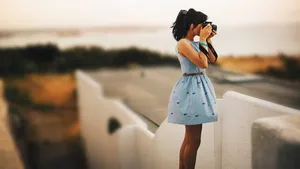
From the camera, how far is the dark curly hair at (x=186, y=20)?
2.03 metres

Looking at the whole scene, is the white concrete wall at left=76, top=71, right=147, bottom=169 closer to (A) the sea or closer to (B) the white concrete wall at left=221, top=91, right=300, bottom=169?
(A) the sea

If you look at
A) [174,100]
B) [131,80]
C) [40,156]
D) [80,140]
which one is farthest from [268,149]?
[40,156]

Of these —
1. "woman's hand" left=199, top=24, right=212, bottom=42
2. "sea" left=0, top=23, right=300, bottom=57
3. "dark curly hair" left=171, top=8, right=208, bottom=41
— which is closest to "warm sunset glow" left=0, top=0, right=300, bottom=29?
"sea" left=0, top=23, right=300, bottom=57

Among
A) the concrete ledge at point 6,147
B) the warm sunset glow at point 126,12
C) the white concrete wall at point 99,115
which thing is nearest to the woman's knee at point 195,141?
the white concrete wall at point 99,115

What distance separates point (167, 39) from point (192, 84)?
Result: 528 mm

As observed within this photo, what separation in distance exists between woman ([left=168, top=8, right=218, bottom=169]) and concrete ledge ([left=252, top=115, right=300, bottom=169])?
314 millimetres

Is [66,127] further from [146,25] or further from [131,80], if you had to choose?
[146,25]

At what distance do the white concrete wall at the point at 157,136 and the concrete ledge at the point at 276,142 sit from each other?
9cm

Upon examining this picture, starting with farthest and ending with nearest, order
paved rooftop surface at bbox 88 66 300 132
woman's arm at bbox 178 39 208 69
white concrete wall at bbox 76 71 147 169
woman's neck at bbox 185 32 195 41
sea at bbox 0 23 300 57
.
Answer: white concrete wall at bbox 76 71 147 169
sea at bbox 0 23 300 57
paved rooftop surface at bbox 88 66 300 132
woman's neck at bbox 185 32 195 41
woman's arm at bbox 178 39 208 69

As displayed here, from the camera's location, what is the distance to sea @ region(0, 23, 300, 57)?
2344mm

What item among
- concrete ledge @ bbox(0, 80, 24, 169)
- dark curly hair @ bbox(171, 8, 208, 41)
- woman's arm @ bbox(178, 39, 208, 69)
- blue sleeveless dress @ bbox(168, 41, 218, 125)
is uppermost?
dark curly hair @ bbox(171, 8, 208, 41)

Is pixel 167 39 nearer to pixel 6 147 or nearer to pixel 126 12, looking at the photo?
pixel 126 12

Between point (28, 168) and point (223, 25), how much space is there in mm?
1791

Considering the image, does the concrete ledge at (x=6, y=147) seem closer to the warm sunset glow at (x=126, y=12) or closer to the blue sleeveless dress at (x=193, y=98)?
the warm sunset glow at (x=126, y=12)
